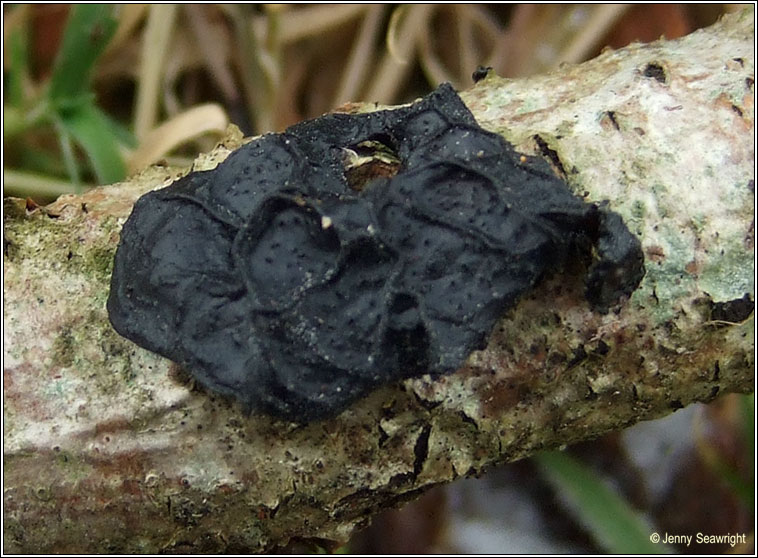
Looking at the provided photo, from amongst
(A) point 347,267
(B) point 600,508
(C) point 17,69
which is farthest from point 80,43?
(B) point 600,508

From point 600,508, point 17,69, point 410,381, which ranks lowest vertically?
point 600,508

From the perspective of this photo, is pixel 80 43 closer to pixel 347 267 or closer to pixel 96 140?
pixel 96 140

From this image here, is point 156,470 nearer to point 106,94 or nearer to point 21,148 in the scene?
point 21,148

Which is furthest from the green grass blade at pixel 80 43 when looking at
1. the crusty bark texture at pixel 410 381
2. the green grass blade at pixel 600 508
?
the green grass blade at pixel 600 508

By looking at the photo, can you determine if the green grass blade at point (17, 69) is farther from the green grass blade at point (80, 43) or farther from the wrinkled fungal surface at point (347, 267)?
the wrinkled fungal surface at point (347, 267)

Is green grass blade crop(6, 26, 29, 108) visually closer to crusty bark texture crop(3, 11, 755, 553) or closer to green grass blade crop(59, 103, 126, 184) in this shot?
green grass blade crop(59, 103, 126, 184)
